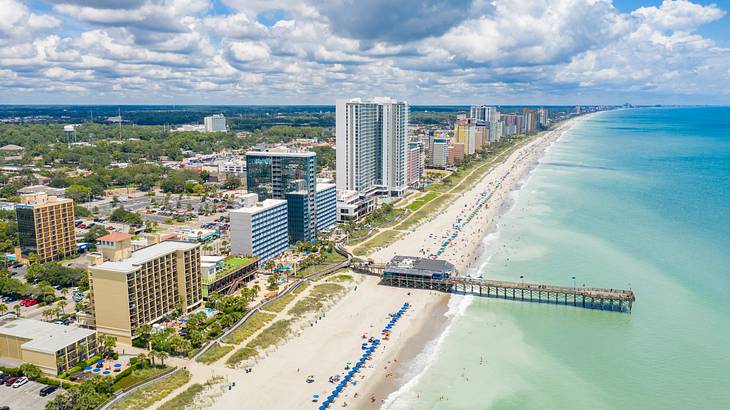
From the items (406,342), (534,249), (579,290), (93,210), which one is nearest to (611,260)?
(534,249)

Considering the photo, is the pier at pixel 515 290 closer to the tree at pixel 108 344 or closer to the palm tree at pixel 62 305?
the tree at pixel 108 344

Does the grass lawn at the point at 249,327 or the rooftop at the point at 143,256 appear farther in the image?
the grass lawn at the point at 249,327

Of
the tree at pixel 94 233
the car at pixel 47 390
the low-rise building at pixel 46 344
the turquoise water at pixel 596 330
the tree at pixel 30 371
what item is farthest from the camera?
the tree at pixel 94 233

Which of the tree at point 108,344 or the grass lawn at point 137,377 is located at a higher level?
the tree at point 108,344

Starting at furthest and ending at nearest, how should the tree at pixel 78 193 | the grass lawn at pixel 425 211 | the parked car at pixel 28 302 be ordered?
the tree at pixel 78 193 → the grass lawn at pixel 425 211 → the parked car at pixel 28 302

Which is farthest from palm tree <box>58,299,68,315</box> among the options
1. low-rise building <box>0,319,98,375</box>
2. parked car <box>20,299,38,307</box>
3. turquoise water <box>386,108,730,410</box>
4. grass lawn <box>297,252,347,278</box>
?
turquoise water <box>386,108,730,410</box>

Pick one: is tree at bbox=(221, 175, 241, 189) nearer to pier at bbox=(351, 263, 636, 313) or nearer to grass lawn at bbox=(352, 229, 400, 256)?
grass lawn at bbox=(352, 229, 400, 256)

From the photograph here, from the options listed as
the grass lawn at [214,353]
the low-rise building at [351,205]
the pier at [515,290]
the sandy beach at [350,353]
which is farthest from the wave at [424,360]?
the low-rise building at [351,205]
